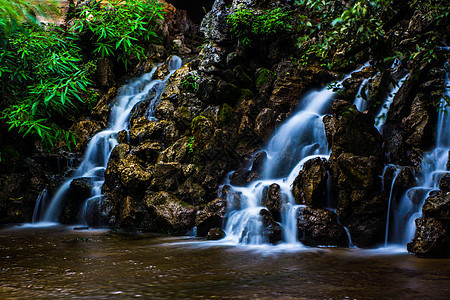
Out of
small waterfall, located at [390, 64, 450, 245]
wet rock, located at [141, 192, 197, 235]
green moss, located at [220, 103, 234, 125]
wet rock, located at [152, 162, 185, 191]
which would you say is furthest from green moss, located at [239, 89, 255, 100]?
small waterfall, located at [390, 64, 450, 245]

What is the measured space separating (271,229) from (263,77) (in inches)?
203

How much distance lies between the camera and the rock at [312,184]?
20.0 feet

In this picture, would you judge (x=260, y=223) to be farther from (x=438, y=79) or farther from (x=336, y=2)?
(x=438, y=79)

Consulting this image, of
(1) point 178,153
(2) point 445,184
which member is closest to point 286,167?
(1) point 178,153

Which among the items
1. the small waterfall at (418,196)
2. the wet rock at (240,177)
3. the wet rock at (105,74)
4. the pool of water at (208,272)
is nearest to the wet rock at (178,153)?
the wet rock at (240,177)

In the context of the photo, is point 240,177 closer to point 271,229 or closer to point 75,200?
point 271,229

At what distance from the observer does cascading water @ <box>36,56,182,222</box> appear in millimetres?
9031

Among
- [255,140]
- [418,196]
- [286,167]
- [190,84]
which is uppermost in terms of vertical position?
[190,84]

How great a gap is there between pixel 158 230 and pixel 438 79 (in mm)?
6799

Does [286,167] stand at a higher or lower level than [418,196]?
higher

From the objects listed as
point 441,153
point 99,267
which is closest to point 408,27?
point 441,153

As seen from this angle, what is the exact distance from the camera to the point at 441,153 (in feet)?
20.0

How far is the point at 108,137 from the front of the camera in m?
10.1

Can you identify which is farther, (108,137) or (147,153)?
(108,137)
